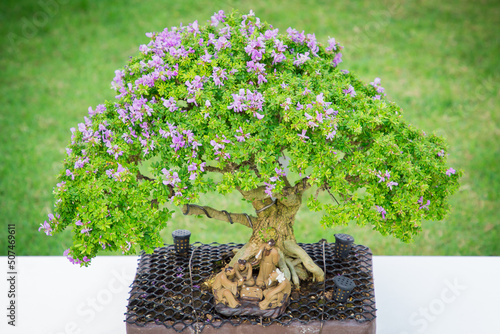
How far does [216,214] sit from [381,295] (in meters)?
1.06

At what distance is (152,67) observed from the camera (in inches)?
89.6

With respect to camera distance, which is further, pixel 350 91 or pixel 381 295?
pixel 381 295

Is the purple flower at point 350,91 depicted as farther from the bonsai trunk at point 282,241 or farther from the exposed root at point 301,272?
the exposed root at point 301,272

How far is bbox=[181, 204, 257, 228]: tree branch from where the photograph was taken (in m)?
2.53

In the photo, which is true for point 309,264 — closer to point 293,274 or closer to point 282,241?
point 293,274

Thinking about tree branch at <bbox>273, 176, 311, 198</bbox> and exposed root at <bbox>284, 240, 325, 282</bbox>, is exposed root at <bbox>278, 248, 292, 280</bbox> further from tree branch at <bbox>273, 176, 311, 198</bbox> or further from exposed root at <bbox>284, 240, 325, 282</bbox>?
tree branch at <bbox>273, 176, 311, 198</bbox>

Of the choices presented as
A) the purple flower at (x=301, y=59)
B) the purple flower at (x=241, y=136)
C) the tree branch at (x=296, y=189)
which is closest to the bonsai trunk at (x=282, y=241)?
the tree branch at (x=296, y=189)

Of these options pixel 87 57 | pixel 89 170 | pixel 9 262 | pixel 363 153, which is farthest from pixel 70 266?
pixel 87 57

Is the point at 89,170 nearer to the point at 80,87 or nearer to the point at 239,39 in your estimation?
the point at 239,39

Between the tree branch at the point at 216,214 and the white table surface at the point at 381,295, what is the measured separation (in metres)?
0.71

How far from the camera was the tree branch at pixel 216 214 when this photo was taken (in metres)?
2.53

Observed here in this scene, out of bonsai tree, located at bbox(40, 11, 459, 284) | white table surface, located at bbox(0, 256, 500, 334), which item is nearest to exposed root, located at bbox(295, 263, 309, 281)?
white table surface, located at bbox(0, 256, 500, 334)

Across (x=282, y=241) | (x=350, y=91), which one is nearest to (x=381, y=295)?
(x=282, y=241)

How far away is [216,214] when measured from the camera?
2629 millimetres
